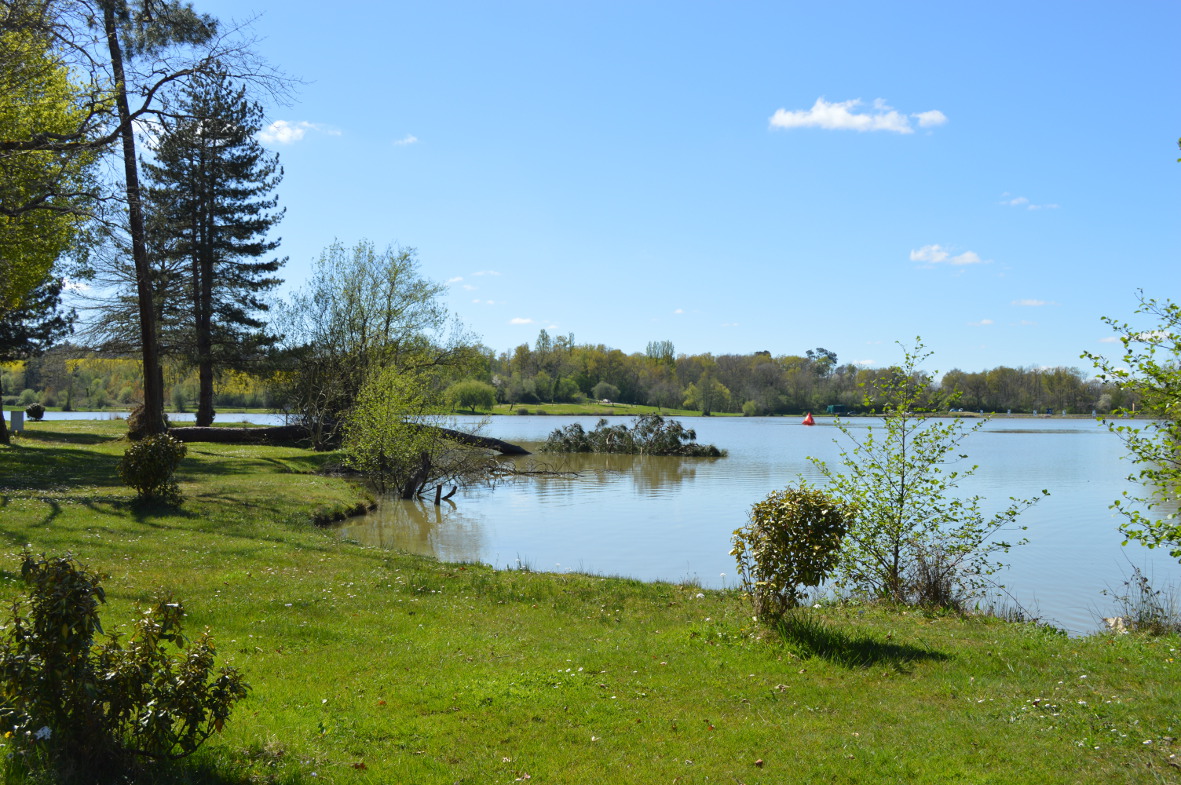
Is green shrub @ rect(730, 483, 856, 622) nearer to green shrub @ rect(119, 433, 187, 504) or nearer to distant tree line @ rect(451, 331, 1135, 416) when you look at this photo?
green shrub @ rect(119, 433, 187, 504)

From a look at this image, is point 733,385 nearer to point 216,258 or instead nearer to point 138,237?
point 216,258

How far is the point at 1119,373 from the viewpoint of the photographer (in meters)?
8.80

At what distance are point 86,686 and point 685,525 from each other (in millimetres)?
21004

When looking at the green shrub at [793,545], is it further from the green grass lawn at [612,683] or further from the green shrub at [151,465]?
the green shrub at [151,465]

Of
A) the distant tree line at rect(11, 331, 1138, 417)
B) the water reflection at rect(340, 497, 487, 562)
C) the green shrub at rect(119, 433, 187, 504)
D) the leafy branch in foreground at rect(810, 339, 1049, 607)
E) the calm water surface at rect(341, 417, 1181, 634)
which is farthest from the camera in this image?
the distant tree line at rect(11, 331, 1138, 417)

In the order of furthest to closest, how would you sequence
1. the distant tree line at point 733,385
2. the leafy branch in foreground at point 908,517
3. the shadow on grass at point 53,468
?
the distant tree line at point 733,385 → the shadow on grass at point 53,468 → the leafy branch in foreground at point 908,517

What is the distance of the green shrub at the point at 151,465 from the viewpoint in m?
16.9

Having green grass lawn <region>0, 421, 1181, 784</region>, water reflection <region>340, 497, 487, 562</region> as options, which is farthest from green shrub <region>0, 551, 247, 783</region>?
water reflection <region>340, 497, 487, 562</region>

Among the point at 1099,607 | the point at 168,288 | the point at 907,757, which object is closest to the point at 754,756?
the point at 907,757

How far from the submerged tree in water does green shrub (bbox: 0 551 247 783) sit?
154 ft

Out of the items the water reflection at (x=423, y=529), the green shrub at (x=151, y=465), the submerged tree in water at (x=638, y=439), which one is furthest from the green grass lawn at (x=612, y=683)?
the submerged tree in water at (x=638, y=439)

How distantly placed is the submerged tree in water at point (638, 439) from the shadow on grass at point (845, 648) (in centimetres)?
4204

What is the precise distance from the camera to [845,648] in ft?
28.4

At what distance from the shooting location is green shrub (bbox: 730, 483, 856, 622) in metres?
9.05
